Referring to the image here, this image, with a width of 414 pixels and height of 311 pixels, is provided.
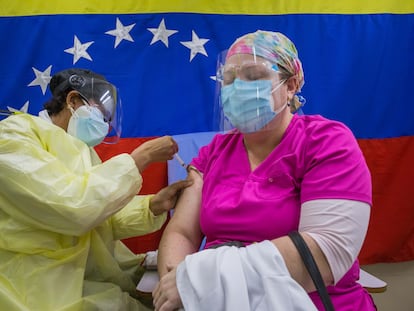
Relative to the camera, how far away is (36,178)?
3.90 feet

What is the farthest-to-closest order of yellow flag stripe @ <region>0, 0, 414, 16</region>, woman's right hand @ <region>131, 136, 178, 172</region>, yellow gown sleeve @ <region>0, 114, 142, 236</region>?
yellow flag stripe @ <region>0, 0, 414, 16</region> → woman's right hand @ <region>131, 136, 178, 172</region> → yellow gown sleeve @ <region>0, 114, 142, 236</region>

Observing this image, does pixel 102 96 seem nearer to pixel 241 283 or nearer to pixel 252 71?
pixel 252 71

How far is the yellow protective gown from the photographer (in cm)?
119

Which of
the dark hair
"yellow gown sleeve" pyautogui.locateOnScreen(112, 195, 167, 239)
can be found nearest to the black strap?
"yellow gown sleeve" pyautogui.locateOnScreen(112, 195, 167, 239)

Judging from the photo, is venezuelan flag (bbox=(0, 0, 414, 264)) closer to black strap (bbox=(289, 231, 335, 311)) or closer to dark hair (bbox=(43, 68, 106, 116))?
dark hair (bbox=(43, 68, 106, 116))

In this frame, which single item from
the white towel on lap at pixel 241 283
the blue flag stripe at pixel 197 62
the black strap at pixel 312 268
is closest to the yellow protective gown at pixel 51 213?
the white towel on lap at pixel 241 283

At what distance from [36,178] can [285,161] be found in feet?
2.35

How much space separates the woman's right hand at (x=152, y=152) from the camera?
1471 millimetres

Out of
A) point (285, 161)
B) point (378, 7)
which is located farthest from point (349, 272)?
point (378, 7)

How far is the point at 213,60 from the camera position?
2172 mm

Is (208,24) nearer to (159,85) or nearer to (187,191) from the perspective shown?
(159,85)

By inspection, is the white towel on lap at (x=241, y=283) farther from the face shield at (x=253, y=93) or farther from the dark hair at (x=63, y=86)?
the dark hair at (x=63, y=86)

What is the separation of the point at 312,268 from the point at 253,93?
1.69ft

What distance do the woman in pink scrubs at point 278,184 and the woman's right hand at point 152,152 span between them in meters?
0.24
